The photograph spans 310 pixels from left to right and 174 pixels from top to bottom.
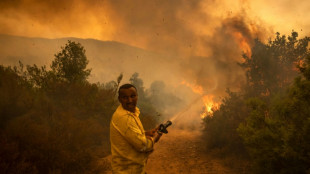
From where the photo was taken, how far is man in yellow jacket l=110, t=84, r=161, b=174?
81.1 inches

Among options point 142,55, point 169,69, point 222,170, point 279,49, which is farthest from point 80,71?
point 142,55

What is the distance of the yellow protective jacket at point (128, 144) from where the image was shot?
2055mm

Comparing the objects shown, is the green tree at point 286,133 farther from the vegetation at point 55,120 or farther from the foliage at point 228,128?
the vegetation at point 55,120

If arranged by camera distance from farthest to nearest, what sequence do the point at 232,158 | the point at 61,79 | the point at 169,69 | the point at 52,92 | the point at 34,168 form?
the point at 169,69 → the point at 61,79 → the point at 52,92 → the point at 232,158 → the point at 34,168

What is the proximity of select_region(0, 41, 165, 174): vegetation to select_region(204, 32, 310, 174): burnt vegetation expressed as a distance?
6.09 meters

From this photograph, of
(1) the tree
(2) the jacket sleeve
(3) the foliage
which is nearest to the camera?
(2) the jacket sleeve

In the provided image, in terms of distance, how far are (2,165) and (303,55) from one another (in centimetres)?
2121

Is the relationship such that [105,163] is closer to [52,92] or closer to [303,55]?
[52,92]

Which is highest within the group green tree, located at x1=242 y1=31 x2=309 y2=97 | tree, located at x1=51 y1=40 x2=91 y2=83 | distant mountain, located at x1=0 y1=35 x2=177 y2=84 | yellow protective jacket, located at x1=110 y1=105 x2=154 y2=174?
distant mountain, located at x1=0 y1=35 x2=177 y2=84

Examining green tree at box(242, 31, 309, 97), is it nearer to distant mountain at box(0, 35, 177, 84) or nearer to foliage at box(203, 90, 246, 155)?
foliage at box(203, 90, 246, 155)

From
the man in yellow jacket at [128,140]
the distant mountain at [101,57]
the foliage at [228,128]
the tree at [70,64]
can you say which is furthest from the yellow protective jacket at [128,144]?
the distant mountain at [101,57]

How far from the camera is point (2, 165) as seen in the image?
178 inches

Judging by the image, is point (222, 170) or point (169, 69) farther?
point (169, 69)

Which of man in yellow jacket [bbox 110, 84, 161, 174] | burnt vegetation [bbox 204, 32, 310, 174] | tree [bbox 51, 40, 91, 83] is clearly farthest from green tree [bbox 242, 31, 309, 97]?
tree [bbox 51, 40, 91, 83]
